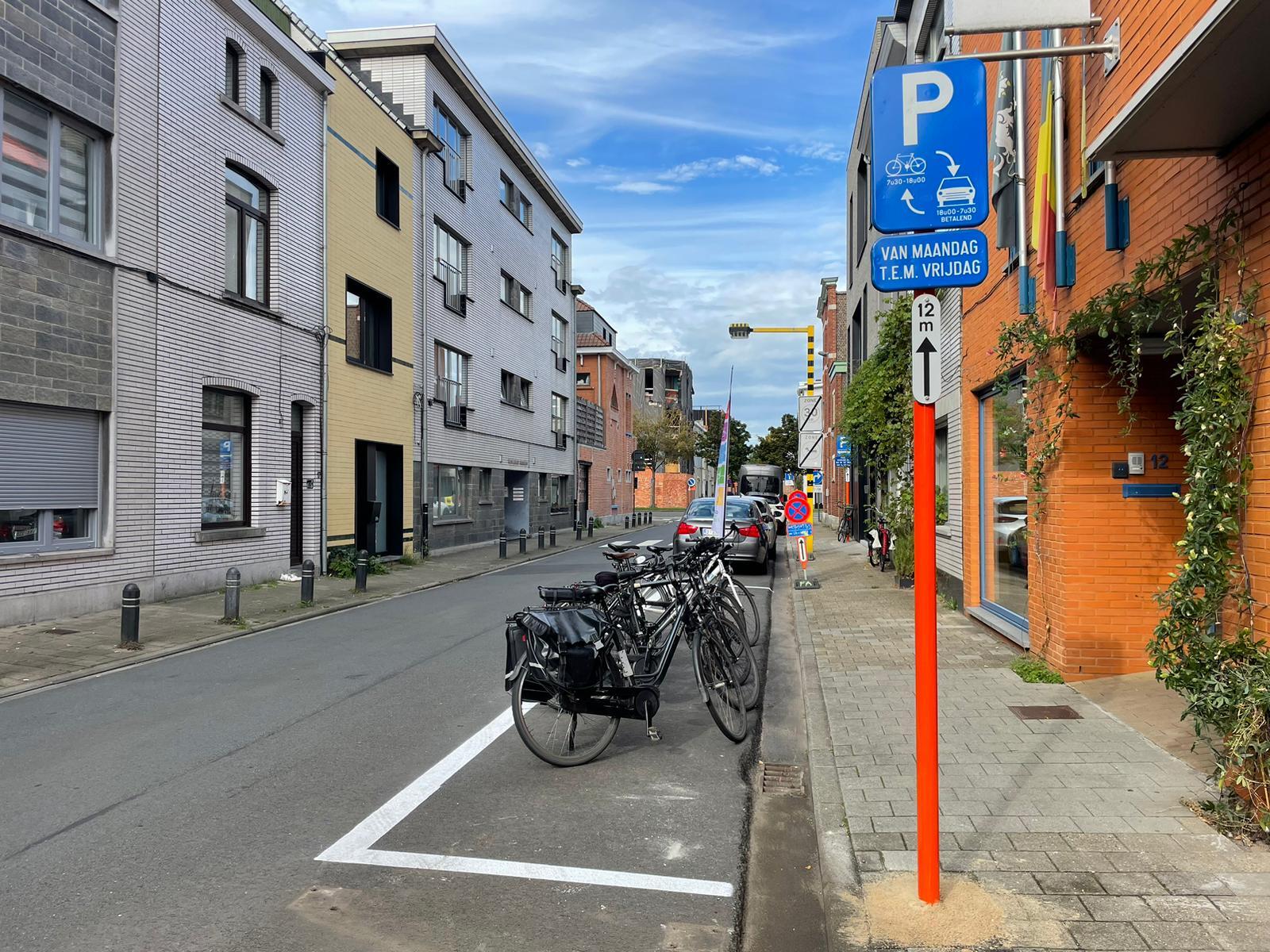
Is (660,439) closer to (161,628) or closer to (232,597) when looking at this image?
(232,597)

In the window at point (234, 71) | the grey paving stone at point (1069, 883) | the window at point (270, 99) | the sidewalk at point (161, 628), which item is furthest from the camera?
the window at point (270, 99)

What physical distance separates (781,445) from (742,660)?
77444 mm

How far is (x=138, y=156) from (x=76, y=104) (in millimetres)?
1159

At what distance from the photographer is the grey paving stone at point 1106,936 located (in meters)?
3.25

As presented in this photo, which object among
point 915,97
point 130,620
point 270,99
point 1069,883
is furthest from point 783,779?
point 270,99

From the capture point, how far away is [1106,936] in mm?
3314

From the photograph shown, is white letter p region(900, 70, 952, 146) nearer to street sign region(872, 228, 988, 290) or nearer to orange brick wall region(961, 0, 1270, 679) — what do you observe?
street sign region(872, 228, 988, 290)

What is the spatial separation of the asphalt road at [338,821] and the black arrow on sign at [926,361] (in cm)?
225

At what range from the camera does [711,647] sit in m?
6.27

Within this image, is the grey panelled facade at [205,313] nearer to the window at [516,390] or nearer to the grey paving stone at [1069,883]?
the grey paving stone at [1069,883]

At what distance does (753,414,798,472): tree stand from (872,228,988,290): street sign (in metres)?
74.3

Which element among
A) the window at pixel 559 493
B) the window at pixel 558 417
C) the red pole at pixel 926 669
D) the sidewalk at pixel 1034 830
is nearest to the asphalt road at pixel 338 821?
the sidewalk at pixel 1034 830

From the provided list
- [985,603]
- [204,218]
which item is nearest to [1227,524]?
[985,603]

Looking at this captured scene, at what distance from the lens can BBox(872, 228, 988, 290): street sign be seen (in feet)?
12.1
